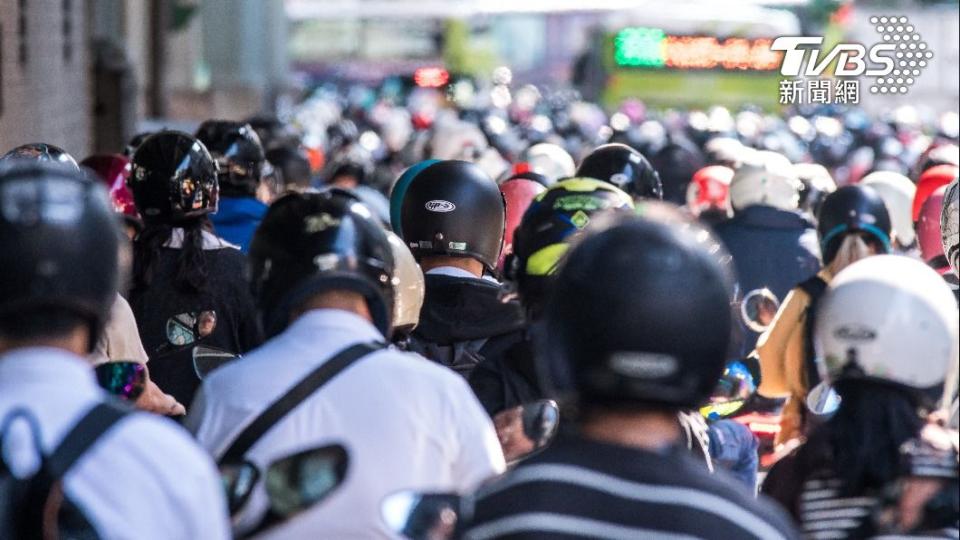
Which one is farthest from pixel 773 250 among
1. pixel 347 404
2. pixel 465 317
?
pixel 347 404

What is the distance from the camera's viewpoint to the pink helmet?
1020cm

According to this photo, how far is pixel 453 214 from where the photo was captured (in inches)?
310

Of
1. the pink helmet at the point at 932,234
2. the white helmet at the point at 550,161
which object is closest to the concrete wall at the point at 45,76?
the white helmet at the point at 550,161

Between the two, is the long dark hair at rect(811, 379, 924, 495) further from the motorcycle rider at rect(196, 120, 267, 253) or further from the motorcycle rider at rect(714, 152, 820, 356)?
the motorcycle rider at rect(714, 152, 820, 356)

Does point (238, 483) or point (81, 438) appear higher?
point (81, 438)

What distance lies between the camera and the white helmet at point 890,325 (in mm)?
4566

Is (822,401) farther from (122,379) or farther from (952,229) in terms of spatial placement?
(122,379)

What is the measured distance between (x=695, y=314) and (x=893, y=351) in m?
0.86

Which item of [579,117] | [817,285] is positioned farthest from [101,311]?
[579,117]

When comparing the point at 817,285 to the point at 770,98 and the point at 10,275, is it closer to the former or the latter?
the point at 10,275

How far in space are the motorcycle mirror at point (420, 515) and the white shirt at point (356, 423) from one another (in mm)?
22

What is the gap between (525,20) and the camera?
131000mm

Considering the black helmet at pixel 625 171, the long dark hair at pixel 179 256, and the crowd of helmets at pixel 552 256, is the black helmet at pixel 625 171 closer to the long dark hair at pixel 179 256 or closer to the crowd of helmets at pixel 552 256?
the crowd of helmets at pixel 552 256

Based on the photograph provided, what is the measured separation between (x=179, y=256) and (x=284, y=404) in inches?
147
